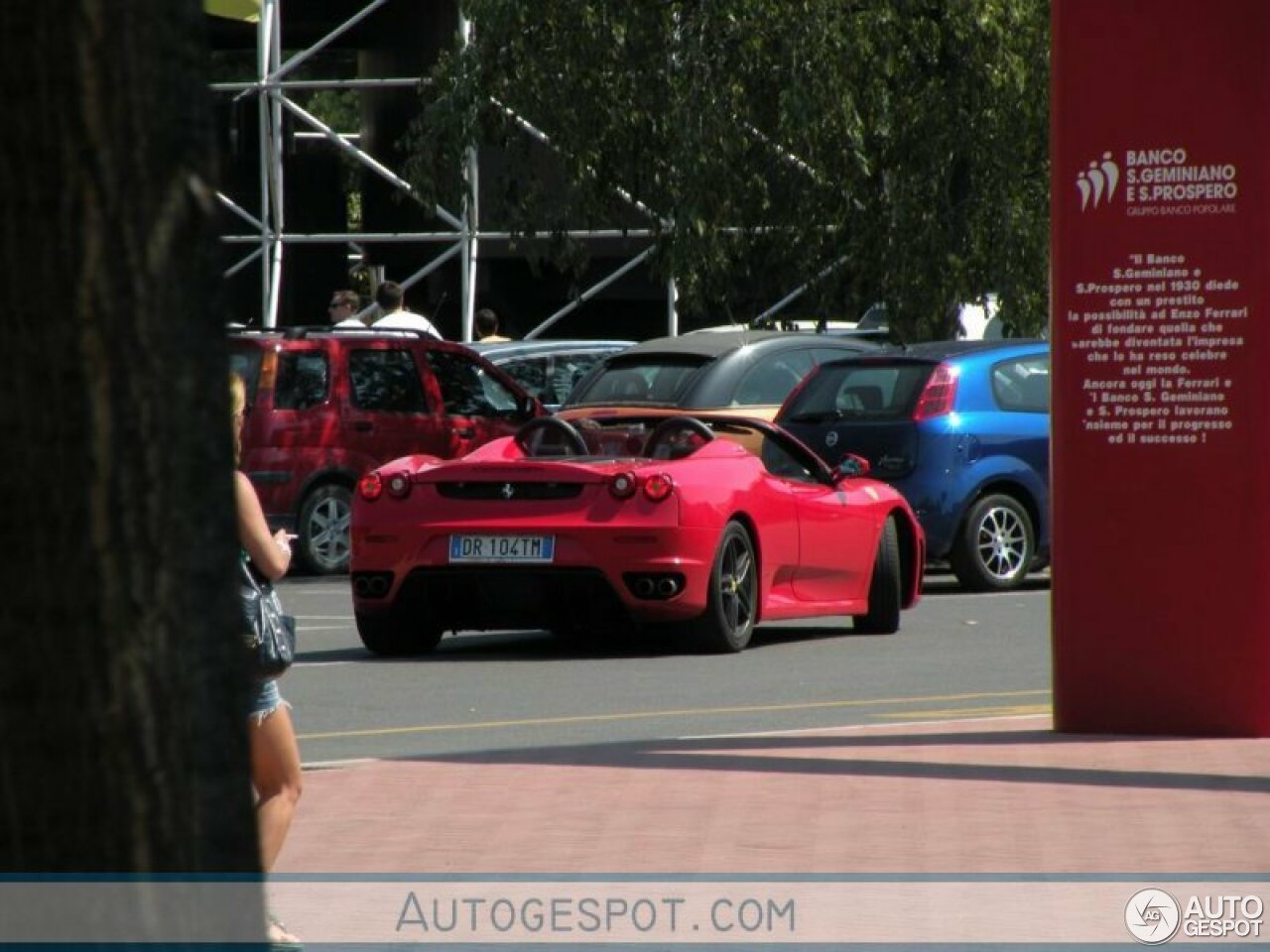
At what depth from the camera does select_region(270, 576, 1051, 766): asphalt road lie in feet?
35.7

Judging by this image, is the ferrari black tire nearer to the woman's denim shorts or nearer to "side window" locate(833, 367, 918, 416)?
"side window" locate(833, 367, 918, 416)

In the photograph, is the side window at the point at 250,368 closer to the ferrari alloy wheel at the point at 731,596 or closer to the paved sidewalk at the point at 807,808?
the ferrari alloy wheel at the point at 731,596


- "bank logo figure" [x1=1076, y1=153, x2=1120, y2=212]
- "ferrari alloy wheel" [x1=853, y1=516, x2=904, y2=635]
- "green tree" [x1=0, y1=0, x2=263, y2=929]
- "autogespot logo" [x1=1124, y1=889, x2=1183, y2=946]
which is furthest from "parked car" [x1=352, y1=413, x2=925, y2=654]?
"green tree" [x1=0, y1=0, x2=263, y2=929]

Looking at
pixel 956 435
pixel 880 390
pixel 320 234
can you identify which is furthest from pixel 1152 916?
pixel 320 234

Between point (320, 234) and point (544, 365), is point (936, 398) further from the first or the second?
point (320, 234)

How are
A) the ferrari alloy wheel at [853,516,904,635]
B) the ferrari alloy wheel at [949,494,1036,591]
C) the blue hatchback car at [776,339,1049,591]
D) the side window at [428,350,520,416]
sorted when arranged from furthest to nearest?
the side window at [428,350,520,416] → the ferrari alloy wheel at [949,494,1036,591] → the blue hatchback car at [776,339,1049,591] → the ferrari alloy wheel at [853,516,904,635]

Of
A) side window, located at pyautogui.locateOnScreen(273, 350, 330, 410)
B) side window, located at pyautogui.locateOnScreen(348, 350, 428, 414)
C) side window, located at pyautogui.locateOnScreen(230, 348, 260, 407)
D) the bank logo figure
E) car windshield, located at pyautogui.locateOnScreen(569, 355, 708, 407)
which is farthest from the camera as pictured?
side window, located at pyautogui.locateOnScreen(348, 350, 428, 414)

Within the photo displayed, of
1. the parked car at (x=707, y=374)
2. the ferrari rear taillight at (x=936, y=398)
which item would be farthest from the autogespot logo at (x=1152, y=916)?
the parked car at (x=707, y=374)

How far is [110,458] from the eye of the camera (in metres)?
2.73

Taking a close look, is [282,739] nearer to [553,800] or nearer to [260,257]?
[553,800]

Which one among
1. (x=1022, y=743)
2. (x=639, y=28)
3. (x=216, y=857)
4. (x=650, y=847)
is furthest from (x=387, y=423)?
(x=216, y=857)

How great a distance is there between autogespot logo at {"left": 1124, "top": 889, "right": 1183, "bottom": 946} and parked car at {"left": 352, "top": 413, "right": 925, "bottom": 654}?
700 cm

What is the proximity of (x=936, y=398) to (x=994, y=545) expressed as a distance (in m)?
1.14

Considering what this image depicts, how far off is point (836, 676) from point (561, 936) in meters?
6.80
